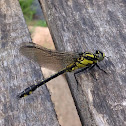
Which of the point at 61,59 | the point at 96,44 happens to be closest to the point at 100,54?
the point at 96,44

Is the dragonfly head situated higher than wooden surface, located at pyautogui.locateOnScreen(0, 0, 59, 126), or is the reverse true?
the dragonfly head

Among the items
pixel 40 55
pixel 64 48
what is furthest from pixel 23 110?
pixel 40 55

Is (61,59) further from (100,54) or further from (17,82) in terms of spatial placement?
(17,82)

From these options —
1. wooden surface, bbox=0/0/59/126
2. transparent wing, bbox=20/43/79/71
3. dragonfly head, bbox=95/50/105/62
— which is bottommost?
transparent wing, bbox=20/43/79/71

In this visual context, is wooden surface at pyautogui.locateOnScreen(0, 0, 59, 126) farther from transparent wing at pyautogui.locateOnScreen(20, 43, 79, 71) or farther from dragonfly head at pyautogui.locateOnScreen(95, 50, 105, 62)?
dragonfly head at pyautogui.locateOnScreen(95, 50, 105, 62)

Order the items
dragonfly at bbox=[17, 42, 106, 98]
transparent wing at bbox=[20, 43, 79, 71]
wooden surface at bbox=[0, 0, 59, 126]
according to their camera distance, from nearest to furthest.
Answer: wooden surface at bbox=[0, 0, 59, 126] < dragonfly at bbox=[17, 42, 106, 98] < transparent wing at bbox=[20, 43, 79, 71]

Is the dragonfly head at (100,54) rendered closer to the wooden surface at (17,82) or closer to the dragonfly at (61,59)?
the dragonfly at (61,59)

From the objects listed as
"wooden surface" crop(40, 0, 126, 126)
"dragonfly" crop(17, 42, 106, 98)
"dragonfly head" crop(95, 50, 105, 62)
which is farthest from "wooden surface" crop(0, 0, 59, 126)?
"dragonfly head" crop(95, 50, 105, 62)
